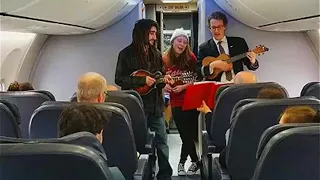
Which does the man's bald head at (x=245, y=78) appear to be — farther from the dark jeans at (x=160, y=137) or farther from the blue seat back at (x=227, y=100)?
the dark jeans at (x=160, y=137)

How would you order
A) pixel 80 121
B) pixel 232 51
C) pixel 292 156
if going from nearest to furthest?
1. pixel 292 156
2. pixel 80 121
3. pixel 232 51

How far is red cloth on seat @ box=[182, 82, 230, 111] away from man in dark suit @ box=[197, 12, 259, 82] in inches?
8.7

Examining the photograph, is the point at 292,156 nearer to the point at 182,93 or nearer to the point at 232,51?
the point at 182,93

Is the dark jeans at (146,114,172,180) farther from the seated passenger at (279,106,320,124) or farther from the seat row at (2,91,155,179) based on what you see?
the seated passenger at (279,106,320,124)

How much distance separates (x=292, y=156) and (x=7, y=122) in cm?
168

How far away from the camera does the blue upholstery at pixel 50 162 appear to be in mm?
1424

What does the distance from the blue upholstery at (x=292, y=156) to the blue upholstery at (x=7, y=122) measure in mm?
1531

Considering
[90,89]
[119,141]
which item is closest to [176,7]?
[90,89]

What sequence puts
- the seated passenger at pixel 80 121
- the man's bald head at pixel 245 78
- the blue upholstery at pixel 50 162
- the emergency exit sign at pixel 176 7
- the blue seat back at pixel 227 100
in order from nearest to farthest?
1. the blue upholstery at pixel 50 162
2. the seated passenger at pixel 80 121
3. the blue seat back at pixel 227 100
4. the man's bald head at pixel 245 78
5. the emergency exit sign at pixel 176 7

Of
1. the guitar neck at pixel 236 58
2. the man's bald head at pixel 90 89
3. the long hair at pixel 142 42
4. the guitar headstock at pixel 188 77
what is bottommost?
the guitar headstock at pixel 188 77

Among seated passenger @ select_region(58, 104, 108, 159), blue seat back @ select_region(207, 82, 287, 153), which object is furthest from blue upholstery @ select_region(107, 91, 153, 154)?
seated passenger @ select_region(58, 104, 108, 159)

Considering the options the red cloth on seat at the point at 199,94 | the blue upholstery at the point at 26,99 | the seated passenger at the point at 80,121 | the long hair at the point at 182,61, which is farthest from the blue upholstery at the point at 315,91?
the seated passenger at the point at 80,121

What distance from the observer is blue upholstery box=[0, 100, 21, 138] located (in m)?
2.68

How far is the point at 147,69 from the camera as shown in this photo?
14.8 feet
